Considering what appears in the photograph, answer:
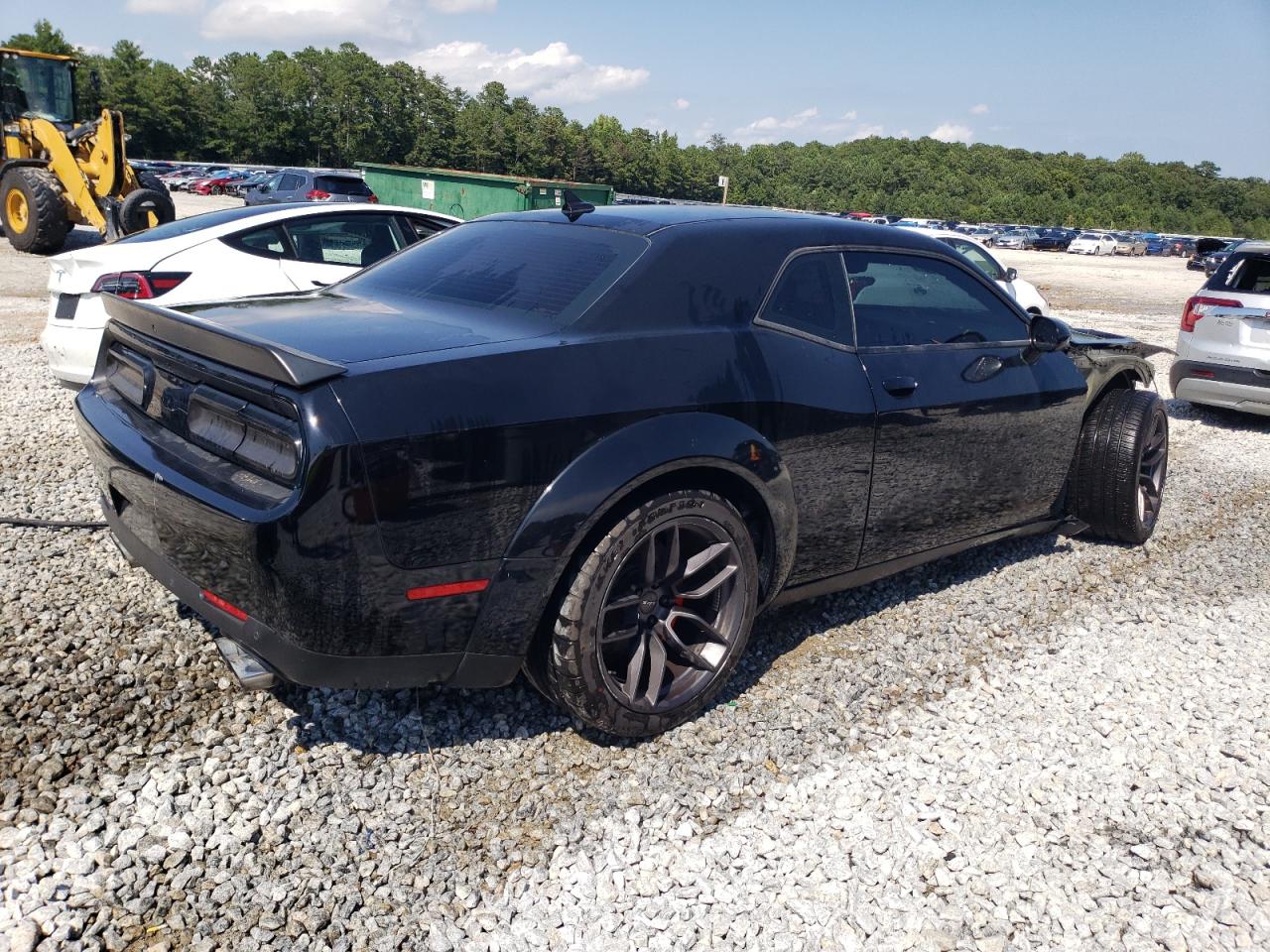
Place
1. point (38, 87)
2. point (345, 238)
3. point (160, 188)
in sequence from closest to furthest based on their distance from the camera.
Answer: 1. point (345, 238)
2. point (160, 188)
3. point (38, 87)

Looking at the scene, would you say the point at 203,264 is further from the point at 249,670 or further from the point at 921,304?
the point at 921,304

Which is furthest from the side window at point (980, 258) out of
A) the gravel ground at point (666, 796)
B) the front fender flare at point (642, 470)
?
the front fender flare at point (642, 470)

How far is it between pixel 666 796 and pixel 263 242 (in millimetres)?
4970

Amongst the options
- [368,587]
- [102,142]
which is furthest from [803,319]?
→ [102,142]

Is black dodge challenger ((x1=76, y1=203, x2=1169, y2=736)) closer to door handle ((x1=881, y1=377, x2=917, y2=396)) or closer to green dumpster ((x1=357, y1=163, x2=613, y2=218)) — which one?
door handle ((x1=881, y1=377, x2=917, y2=396))

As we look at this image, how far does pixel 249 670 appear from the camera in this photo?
8.66 ft

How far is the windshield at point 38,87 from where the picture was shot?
17.1 m

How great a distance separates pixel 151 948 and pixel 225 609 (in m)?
0.82

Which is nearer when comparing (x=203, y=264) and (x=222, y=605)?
(x=222, y=605)

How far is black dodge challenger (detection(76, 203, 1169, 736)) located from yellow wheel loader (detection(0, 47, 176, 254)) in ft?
43.3

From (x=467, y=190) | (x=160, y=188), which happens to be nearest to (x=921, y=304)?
(x=160, y=188)

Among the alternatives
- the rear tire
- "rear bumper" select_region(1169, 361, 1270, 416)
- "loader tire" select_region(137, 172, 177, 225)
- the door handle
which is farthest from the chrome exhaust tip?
"loader tire" select_region(137, 172, 177, 225)

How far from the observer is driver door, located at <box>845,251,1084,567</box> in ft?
11.9

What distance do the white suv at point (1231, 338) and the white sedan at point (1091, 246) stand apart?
2444 inches
